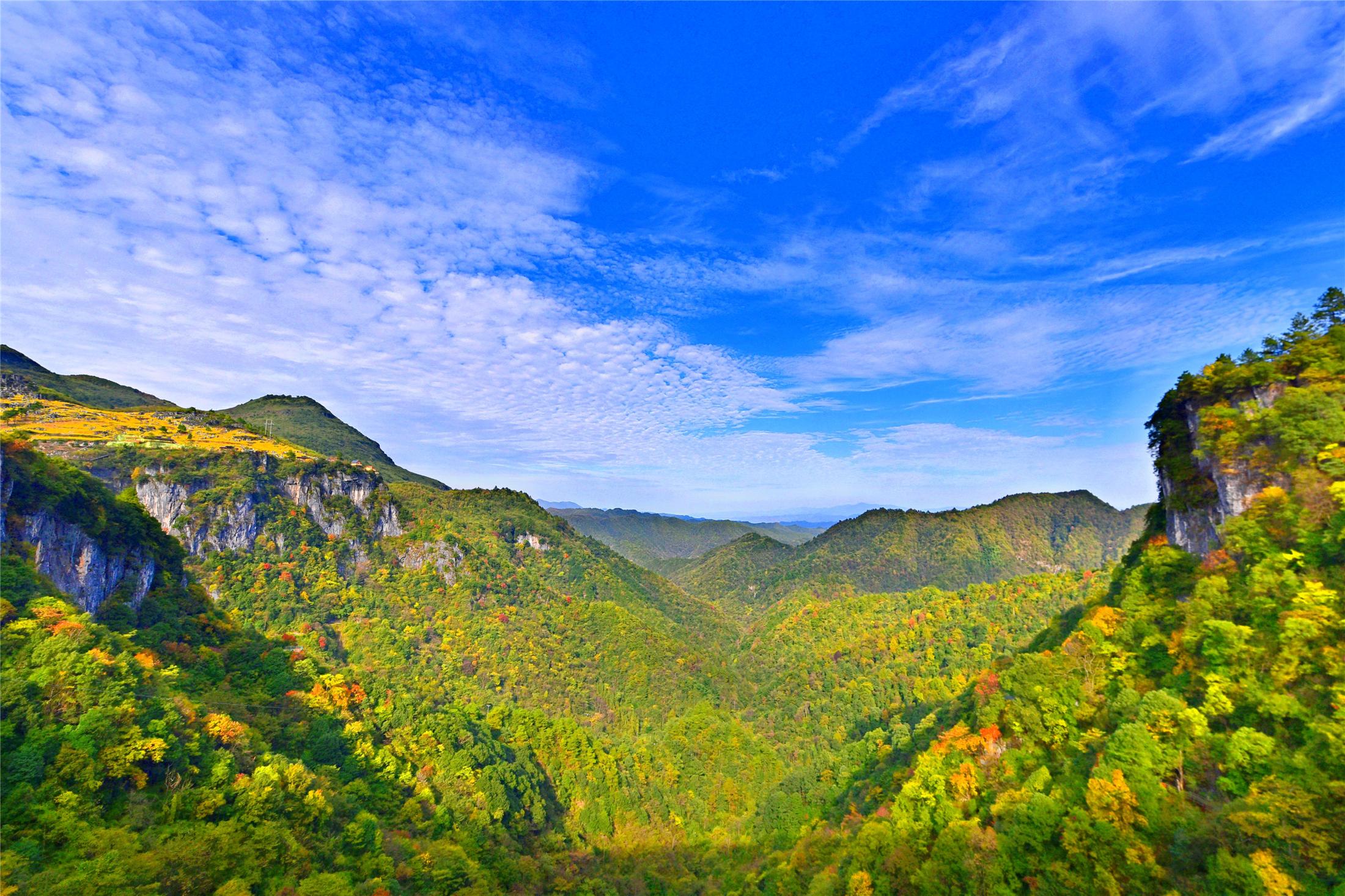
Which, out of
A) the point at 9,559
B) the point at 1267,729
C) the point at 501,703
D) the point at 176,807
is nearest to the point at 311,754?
the point at 176,807

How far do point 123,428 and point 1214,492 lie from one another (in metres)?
196

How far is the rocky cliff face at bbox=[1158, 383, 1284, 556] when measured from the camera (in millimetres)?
46656

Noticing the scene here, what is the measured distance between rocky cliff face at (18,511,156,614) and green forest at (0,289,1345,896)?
1.41 feet

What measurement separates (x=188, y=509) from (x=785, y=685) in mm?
164109

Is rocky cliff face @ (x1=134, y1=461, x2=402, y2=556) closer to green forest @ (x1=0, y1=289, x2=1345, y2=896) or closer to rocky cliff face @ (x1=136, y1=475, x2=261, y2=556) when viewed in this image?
rocky cliff face @ (x1=136, y1=475, x2=261, y2=556)

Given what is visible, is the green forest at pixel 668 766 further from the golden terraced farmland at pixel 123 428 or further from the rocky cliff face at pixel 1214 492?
the golden terraced farmland at pixel 123 428

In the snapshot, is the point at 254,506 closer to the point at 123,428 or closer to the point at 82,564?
the point at 123,428

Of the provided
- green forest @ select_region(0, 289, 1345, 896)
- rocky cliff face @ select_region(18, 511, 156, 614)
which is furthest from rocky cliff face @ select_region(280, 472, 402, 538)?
rocky cliff face @ select_region(18, 511, 156, 614)

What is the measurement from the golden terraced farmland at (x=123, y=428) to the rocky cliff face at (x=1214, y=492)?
554 feet

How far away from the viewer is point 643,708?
15138 cm

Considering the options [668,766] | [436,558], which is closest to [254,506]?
[436,558]

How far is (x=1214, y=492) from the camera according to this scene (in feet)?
168

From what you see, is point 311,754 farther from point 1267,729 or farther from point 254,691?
point 1267,729

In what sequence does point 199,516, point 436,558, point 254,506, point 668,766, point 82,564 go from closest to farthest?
point 82,564
point 199,516
point 668,766
point 254,506
point 436,558
